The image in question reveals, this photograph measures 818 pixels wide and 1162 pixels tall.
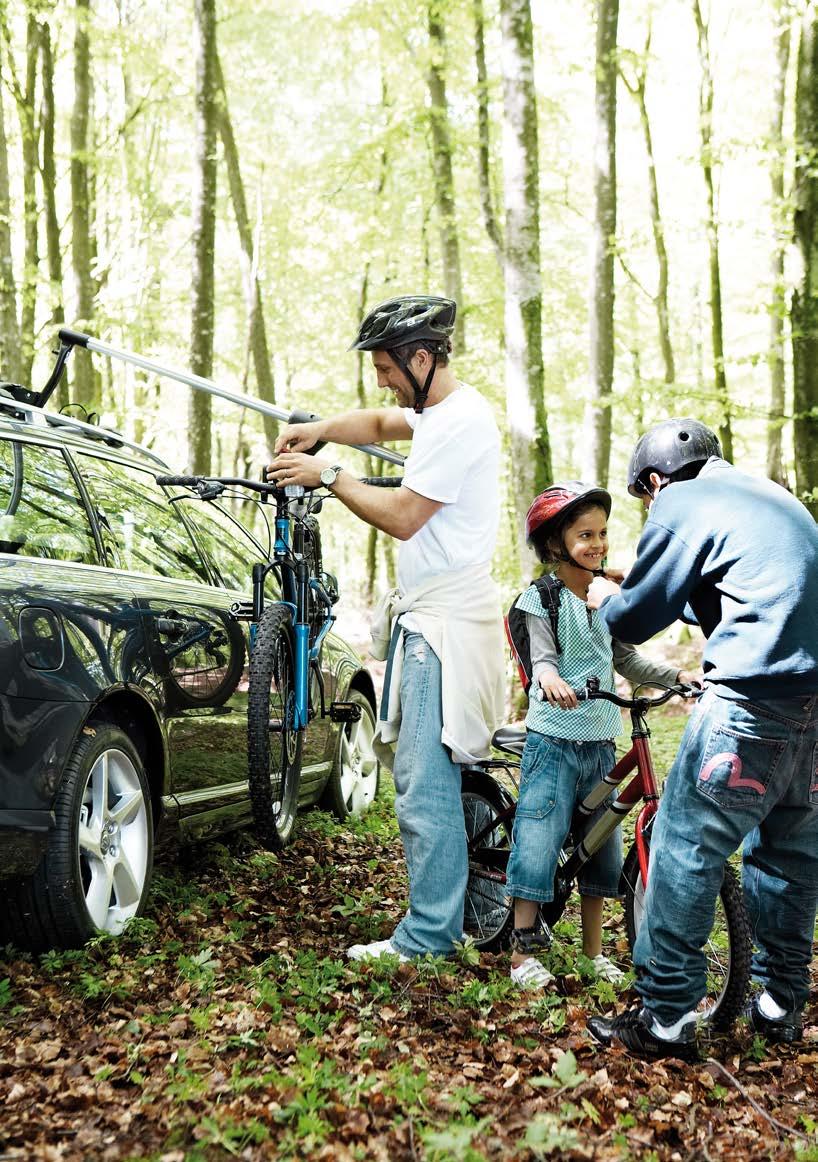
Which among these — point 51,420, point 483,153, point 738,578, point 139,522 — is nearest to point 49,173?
point 483,153

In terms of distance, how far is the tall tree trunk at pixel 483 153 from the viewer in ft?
49.6

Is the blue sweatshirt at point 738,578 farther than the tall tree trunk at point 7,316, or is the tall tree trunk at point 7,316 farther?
the tall tree trunk at point 7,316

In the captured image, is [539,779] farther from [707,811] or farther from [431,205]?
[431,205]

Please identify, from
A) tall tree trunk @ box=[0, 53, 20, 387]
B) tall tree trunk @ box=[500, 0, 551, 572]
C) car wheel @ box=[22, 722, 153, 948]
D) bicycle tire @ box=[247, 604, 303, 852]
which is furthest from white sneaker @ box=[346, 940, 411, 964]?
tall tree trunk @ box=[0, 53, 20, 387]

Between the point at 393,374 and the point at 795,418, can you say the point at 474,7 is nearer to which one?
the point at 795,418

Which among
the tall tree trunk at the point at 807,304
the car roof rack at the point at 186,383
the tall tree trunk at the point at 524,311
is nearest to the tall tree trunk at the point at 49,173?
the tall tree trunk at the point at 524,311

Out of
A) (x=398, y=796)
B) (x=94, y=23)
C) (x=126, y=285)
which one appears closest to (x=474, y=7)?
(x=94, y=23)

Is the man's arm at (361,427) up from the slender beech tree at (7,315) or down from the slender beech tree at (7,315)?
down

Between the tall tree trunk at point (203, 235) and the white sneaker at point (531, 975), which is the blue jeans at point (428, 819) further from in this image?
the tall tree trunk at point (203, 235)

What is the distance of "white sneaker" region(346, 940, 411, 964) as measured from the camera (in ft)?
14.3

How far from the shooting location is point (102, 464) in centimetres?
529

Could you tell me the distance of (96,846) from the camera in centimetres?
418

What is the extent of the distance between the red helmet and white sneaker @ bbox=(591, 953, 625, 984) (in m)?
1.65

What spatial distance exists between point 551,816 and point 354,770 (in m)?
3.20
